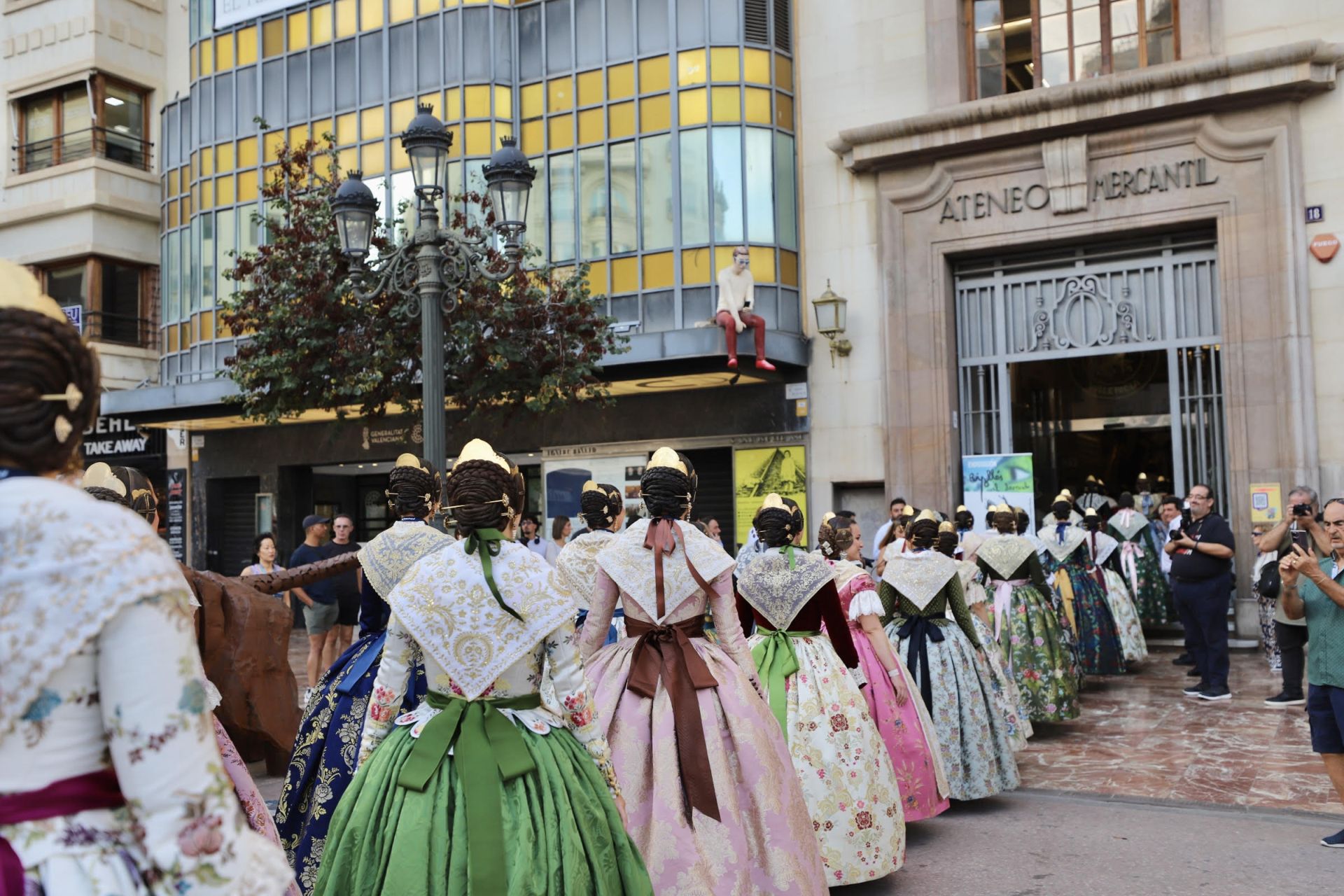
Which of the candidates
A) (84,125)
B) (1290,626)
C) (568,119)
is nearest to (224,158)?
(84,125)

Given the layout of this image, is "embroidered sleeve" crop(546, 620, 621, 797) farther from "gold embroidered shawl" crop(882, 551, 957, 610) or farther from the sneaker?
the sneaker

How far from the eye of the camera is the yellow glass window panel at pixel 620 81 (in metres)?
17.8

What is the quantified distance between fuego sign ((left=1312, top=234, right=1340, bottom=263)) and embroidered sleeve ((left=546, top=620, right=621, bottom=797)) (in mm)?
13171

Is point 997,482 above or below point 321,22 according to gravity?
below

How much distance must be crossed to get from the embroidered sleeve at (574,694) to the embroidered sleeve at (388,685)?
469 mm

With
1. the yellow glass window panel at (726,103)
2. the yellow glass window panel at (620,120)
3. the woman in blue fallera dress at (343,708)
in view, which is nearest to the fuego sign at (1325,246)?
the yellow glass window panel at (726,103)

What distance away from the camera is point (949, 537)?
307 inches

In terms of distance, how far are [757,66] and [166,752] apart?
16.8m

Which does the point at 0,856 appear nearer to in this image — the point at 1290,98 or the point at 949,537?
the point at 949,537

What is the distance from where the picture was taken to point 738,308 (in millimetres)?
16250

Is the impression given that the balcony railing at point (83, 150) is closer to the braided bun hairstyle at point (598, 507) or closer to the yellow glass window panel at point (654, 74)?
the yellow glass window panel at point (654, 74)

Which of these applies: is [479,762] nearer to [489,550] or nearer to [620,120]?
[489,550]

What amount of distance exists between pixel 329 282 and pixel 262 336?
1056 millimetres

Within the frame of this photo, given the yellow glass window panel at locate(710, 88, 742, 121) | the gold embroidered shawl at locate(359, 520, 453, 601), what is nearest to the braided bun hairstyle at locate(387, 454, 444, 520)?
the gold embroidered shawl at locate(359, 520, 453, 601)
